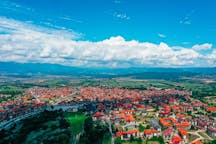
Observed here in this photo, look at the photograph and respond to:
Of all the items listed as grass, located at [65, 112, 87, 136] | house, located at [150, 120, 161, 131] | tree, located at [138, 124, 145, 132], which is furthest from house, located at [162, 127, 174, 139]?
grass, located at [65, 112, 87, 136]

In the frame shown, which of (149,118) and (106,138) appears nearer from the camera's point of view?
(106,138)

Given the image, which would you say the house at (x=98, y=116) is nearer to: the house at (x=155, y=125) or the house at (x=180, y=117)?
the house at (x=155, y=125)

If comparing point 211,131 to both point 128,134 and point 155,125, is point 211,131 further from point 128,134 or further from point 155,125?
point 128,134

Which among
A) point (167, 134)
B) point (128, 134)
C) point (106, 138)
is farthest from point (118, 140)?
point (167, 134)

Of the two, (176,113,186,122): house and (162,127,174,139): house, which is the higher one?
(176,113,186,122): house

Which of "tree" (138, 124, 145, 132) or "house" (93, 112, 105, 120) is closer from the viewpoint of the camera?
"tree" (138, 124, 145, 132)

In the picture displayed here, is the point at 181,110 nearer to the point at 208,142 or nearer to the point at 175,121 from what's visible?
the point at 175,121

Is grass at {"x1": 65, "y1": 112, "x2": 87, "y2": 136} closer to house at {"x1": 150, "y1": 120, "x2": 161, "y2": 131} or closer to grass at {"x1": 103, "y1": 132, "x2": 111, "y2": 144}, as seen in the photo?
grass at {"x1": 103, "y1": 132, "x2": 111, "y2": 144}

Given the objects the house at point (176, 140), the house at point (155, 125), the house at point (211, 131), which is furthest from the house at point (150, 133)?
the house at point (211, 131)
